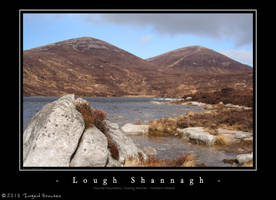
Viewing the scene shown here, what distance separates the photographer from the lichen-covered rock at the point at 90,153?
256 inches

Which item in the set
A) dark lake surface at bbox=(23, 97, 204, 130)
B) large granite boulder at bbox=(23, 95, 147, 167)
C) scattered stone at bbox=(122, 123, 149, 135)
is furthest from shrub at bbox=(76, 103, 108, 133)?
dark lake surface at bbox=(23, 97, 204, 130)

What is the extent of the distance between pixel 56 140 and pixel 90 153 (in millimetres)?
1099

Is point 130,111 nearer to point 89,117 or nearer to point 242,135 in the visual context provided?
point 242,135

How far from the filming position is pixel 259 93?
526cm

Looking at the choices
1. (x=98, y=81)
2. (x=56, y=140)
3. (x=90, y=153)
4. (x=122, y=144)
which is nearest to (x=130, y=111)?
(x=122, y=144)

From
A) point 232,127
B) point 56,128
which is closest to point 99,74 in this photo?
point 232,127

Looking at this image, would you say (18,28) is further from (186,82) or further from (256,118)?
(186,82)

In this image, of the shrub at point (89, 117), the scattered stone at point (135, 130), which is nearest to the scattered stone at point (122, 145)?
the shrub at point (89, 117)

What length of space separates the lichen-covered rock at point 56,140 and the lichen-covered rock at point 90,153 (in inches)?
8.8

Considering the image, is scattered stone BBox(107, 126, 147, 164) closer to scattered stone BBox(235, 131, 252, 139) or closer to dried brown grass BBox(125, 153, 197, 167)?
dried brown grass BBox(125, 153, 197, 167)

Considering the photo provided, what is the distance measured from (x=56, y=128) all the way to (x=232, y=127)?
71.1ft

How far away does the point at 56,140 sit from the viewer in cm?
625

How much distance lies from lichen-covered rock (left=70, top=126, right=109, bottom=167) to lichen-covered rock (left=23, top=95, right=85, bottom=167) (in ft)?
0.74

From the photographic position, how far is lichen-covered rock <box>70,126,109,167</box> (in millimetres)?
6496
